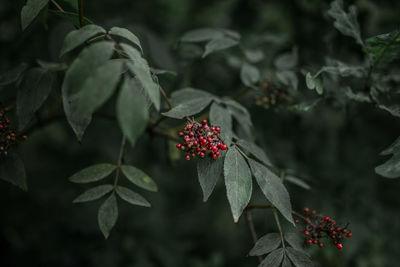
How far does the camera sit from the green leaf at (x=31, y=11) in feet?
3.90

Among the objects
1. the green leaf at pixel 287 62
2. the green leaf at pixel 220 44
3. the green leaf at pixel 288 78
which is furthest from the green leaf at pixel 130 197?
the green leaf at pixel 287 62

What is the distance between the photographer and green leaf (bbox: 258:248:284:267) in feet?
4.33

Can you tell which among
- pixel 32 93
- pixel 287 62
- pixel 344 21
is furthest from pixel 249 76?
pixel 32 93

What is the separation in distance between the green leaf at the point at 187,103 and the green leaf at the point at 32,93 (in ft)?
2.12

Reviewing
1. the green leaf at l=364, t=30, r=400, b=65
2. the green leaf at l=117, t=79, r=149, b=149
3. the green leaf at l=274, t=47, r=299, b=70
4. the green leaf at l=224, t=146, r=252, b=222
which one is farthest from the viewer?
the green leaf at l=274, t=47, r=299, b=70

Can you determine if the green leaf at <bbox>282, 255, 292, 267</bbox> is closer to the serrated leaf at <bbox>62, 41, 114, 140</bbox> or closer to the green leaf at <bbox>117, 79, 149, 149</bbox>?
the green leaf at <bbox>117, 79, 149, 149</bbox>

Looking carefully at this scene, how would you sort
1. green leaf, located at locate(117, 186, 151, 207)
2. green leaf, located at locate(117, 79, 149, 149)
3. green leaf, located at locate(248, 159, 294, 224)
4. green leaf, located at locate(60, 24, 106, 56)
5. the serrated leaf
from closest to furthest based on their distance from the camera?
green leaf, located at locate(117, 79, 149, 149) < the serrated leaf < green leaf, located at locate(60, 24, 106, 56) < green leaf, located at locate(248, 159, 294, 224) < green leaf, located at locate(117, 186, 151, 207)

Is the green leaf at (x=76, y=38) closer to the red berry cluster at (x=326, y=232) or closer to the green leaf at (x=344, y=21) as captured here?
the red berry cluster at (x=326, y=232)

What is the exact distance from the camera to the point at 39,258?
3.11m

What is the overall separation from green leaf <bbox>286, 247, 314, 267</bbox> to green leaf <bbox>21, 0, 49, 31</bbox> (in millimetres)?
Result: 1465

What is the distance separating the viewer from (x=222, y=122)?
1480mm

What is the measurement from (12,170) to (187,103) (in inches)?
35.4

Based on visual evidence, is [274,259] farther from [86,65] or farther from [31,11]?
[31,11]

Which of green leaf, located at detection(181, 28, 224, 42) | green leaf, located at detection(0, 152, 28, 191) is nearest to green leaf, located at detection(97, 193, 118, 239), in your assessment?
green leaf, located at detection(0, 152, 28, 191)
